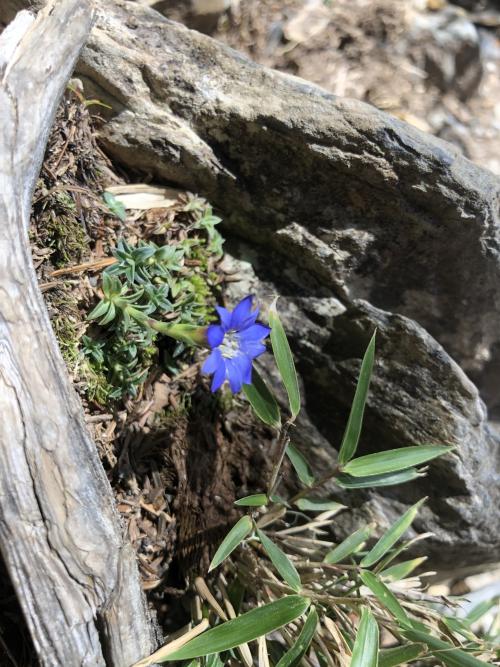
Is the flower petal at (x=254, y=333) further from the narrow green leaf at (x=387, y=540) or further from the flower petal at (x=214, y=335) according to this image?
the narrow green leaf at (x=387, y=540)

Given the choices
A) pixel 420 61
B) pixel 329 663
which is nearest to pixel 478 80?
pixel 420 61

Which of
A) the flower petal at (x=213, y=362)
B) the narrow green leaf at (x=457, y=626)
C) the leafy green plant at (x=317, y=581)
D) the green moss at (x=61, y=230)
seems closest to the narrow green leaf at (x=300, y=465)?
the leafy green plant at (x=317, y=581)

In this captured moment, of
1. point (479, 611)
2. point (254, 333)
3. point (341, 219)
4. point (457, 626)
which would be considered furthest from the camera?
point (479, 611)

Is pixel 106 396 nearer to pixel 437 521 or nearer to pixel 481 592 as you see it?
pixel 437 521

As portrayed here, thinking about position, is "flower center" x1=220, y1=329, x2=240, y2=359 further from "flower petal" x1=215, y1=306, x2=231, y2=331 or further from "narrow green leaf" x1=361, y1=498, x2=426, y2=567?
"narrow green leaf" x1=361, y1=498, x2=426, y2=567

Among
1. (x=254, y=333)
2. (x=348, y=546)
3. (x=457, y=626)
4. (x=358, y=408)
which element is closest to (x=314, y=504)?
(x=348, y=546)

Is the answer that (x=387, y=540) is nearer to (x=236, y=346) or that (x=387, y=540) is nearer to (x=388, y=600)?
(x=388, y=600)
